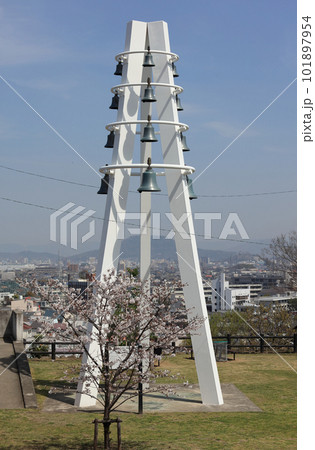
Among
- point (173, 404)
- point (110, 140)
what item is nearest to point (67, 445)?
point (173, 404)

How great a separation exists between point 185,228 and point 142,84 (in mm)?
3321

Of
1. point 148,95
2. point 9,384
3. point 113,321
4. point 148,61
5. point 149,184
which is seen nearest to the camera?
point 113,321

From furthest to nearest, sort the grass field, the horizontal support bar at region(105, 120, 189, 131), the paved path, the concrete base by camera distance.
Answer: the horizontal support bar at region(105, 120, 189, 131)
the paved path
the concrete base
the grass field

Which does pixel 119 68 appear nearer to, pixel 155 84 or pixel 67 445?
pixel 155 84

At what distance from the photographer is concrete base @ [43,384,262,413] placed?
12.8m

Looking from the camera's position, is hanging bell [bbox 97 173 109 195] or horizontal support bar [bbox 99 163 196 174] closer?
horizontal support bar [bbox 99 163 196 174]

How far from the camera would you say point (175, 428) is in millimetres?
11430

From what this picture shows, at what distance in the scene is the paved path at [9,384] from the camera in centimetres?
1295

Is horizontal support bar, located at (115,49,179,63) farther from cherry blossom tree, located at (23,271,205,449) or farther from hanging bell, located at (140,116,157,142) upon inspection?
cherry blossom tree, located at (23,271,205,449)

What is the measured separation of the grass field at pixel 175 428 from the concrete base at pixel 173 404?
254mm

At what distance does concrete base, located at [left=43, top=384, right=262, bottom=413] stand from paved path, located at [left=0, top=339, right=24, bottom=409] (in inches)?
25.3

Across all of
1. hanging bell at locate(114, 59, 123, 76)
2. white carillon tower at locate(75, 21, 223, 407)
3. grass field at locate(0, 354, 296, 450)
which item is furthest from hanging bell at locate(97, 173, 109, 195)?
grass field at locate(0, 354, 296, 450)

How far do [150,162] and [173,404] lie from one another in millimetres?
5131

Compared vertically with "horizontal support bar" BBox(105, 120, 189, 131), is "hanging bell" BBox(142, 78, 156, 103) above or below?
above
